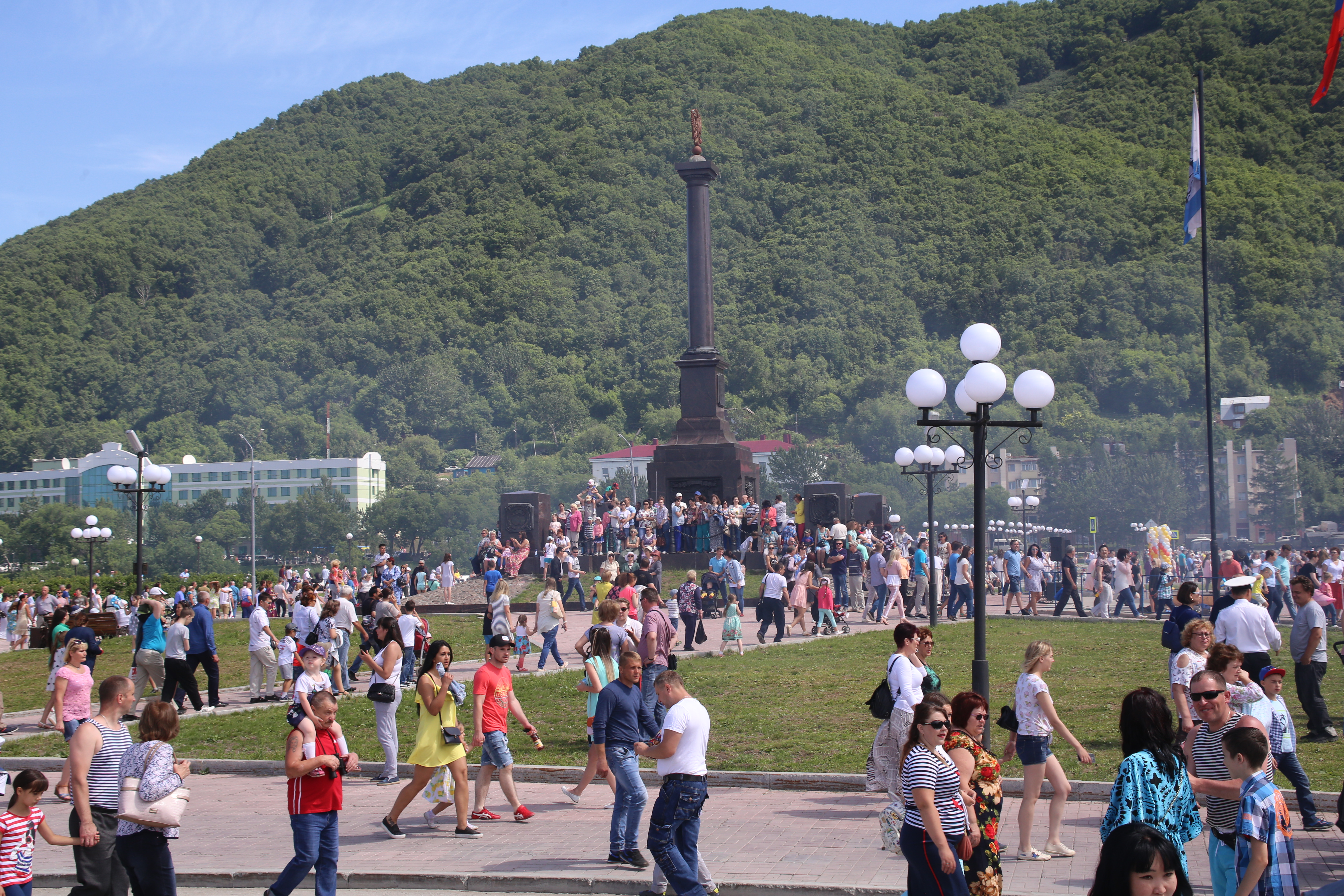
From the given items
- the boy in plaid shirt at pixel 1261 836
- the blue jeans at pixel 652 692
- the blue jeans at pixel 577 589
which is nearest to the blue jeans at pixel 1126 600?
the blue jeans at pixel 577 589

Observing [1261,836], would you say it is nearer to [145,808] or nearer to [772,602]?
[145,808]

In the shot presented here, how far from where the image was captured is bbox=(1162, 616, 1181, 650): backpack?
32.2 feet

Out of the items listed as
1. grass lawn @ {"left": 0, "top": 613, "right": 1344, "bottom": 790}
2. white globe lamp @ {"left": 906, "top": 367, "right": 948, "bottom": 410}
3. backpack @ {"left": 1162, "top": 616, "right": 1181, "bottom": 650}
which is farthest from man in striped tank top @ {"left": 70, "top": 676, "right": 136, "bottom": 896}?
backpack @ {"left": 1162, "top": 616, "right": 1181, "bottom": 650}

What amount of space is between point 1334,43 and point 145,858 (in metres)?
9.61

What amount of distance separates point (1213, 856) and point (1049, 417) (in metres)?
98.6

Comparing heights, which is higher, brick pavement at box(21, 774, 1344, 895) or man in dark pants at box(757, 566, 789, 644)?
man in dark pants at box(757, 566, 789, 644)

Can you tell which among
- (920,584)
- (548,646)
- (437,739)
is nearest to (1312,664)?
(437,739)

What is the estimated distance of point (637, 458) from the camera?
10538 centimetres

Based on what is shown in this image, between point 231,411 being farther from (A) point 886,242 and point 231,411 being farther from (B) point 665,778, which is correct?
(B) point 665,778

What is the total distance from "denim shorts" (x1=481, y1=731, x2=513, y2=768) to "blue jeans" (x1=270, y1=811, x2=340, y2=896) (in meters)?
2.25

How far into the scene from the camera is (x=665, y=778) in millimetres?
6973

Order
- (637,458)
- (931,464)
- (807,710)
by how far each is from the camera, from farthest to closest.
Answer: (637,458), (931,464), (807,710)

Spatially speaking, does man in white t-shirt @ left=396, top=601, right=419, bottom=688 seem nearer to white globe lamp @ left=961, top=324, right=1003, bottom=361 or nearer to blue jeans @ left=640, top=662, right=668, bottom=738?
blue jeans @ left=640, top=662, right=668, bottom=738

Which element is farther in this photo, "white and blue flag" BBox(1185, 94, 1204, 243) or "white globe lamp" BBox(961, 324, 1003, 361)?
"white and blue flag" BBox(1185, 94, 1204, 243)
